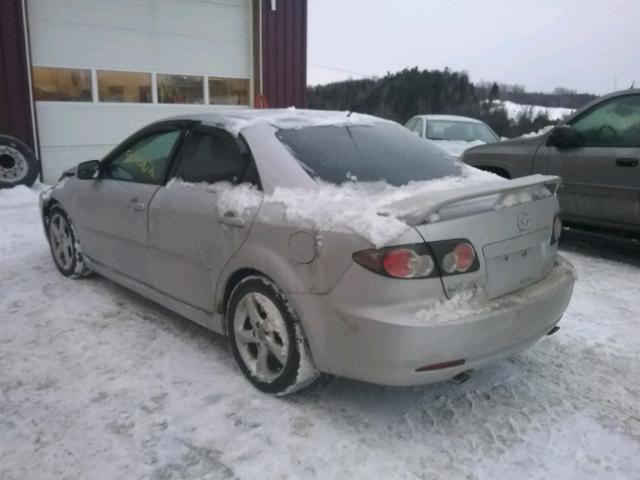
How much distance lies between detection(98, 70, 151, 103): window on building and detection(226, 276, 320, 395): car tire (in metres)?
8.69

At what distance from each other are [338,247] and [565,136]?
414cm

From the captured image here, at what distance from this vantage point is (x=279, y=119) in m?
3.33

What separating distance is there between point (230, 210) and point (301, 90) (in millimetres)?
10508

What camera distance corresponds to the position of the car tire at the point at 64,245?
186 inches

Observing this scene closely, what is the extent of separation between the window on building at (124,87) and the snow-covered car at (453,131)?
5.53m

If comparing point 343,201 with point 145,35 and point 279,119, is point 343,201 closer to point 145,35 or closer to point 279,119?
point 279,119

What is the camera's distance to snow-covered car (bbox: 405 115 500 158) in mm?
11148

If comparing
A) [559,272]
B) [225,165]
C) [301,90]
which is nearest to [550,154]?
[559,272]

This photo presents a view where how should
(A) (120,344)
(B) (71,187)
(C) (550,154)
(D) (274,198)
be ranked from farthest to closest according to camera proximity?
(C) (550,154) < (B) (71,187) < (A) (120,344) < (D) (274,198)

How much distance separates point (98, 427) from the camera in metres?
2.64

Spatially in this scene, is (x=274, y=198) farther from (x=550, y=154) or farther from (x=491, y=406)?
(x=550, y=154)

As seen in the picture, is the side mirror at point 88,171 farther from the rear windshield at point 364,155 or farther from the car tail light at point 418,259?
the car tail light at point 418,259

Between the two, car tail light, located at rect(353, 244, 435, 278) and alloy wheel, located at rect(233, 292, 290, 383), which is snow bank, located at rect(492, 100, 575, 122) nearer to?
alloy wheel, located at rect(233, 292, 290, 383)

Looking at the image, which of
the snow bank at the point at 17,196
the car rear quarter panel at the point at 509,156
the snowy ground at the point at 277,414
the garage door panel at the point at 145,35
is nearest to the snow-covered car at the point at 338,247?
the snowy ground at the point at 277,414
